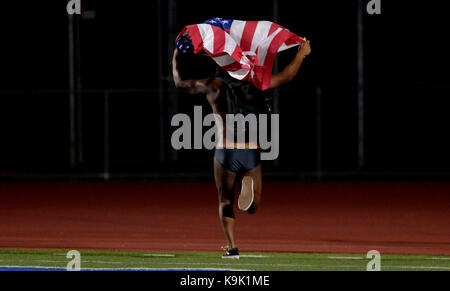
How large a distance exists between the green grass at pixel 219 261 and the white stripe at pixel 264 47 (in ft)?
7.46

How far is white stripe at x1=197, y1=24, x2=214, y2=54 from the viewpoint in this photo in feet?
34.6

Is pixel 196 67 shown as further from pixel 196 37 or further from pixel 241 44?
pixel 196 37

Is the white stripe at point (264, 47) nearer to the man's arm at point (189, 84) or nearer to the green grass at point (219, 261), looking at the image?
the man's arm at point (189, 84)

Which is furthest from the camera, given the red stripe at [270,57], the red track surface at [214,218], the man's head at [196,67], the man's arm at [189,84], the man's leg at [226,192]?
the man's head at [196,67]

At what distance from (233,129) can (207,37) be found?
1.03 m

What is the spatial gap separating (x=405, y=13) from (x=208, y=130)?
37.6ft

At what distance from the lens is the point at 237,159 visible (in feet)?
35.4

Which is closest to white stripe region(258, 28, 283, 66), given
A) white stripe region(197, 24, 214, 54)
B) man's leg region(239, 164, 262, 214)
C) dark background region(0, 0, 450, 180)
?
white stripe region(197, 24, 214, 54)

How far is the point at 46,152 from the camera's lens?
36.8 meters

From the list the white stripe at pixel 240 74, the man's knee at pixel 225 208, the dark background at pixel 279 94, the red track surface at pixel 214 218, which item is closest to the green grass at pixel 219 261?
the man's knee at pixel 225 208

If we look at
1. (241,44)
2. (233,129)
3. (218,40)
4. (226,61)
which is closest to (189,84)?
(226,61)

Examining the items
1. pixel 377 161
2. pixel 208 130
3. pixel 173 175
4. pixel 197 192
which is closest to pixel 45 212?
pixel 197 192

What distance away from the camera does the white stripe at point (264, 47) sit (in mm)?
10773

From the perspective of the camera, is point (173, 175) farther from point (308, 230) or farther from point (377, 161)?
point (308, 230)
